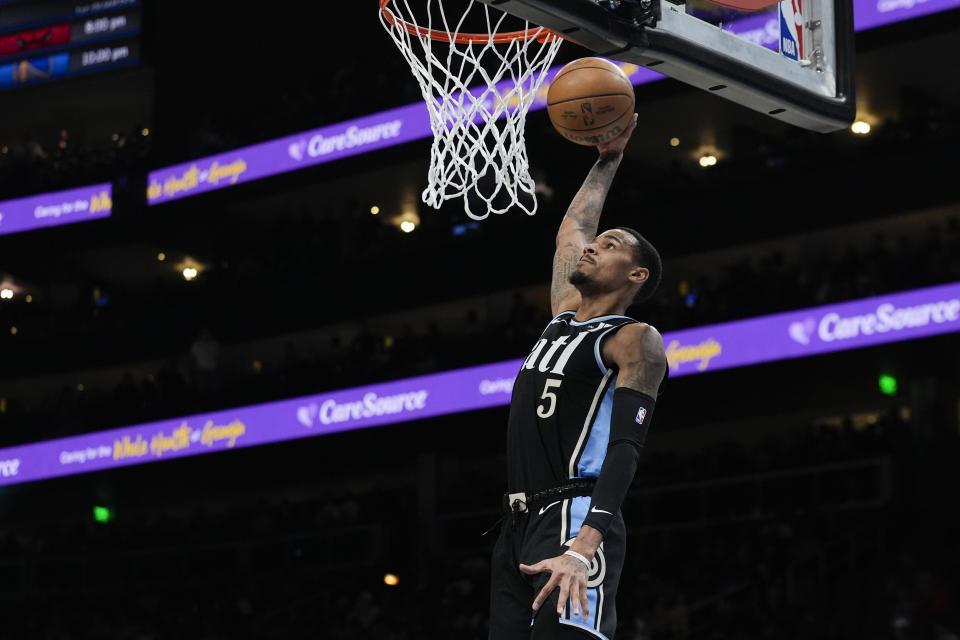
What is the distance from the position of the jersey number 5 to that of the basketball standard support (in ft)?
3.85

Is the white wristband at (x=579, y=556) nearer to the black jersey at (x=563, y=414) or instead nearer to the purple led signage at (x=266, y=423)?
the black jersey at (x=563, y=414)

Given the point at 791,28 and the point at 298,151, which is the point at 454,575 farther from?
the point at 791,28

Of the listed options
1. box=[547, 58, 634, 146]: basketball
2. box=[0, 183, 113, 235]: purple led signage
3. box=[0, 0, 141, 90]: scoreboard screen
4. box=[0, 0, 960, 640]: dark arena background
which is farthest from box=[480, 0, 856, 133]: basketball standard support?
box=[0, 183, 113, 235]: purple led signage

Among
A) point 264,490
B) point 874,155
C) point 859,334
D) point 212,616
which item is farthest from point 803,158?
point 264,490

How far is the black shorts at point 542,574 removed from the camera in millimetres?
4562

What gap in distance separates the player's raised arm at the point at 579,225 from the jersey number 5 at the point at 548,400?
51 centimetres

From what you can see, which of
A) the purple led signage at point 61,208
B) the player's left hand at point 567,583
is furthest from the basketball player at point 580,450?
the purple led signage at point 61,208

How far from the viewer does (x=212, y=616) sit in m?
19.7

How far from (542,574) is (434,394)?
16362mm

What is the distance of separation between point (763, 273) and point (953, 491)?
3926mm

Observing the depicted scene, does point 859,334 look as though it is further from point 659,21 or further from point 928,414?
point 659,21

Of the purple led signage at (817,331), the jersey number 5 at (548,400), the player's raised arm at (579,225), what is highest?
the purple led signage at (817,331)

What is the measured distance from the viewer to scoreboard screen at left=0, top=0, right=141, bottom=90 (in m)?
25.3

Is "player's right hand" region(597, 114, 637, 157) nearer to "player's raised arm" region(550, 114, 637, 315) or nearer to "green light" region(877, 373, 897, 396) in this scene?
"player's raised arm" region(550, 114, 637, 315)
